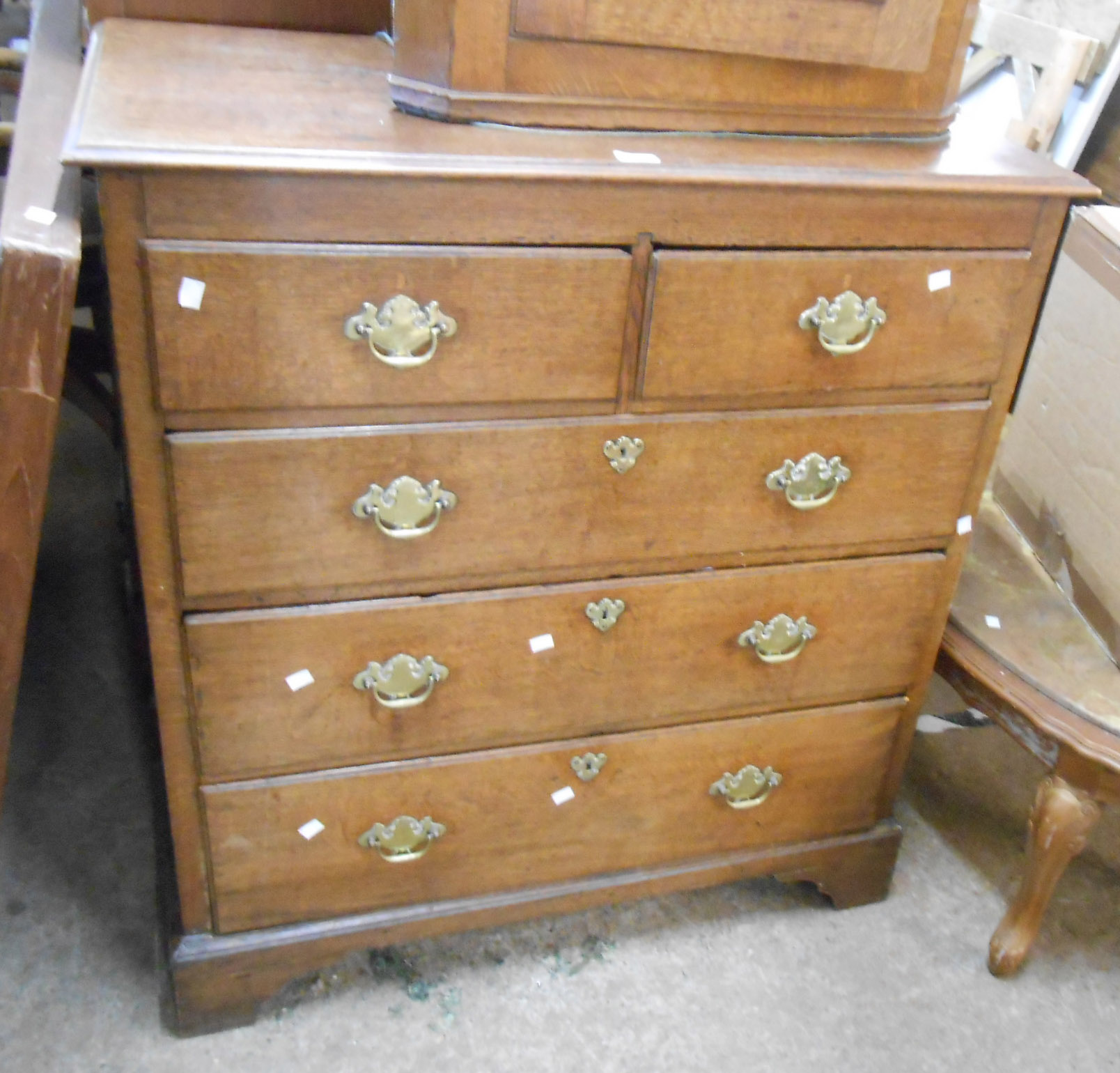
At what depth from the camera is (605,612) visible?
1106mm

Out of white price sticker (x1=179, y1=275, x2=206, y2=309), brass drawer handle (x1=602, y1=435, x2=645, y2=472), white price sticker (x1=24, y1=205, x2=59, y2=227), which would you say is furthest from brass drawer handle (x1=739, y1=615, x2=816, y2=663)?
white price sticker (x1=24, y1=205, x2=59, y2=227)

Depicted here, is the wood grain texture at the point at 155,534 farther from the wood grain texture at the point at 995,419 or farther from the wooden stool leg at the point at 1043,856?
the wooden stool leg at the point at 1043,856

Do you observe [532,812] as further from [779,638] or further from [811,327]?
[811,327]

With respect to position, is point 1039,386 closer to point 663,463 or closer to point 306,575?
point 663,463

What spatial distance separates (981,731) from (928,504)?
79 centimetres

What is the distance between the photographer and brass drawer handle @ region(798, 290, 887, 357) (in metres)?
0.99

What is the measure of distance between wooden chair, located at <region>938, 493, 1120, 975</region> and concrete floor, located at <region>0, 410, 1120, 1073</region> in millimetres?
110

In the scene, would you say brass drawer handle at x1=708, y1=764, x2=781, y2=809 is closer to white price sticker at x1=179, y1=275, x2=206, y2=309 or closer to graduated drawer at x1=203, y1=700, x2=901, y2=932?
graduated drawer at x1=203, y1=700, x2=901, y2=932

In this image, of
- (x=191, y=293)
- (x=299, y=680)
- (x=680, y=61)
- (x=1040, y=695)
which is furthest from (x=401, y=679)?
(x=1040, y=695)

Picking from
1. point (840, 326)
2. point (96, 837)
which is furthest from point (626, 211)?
point (96, 837)

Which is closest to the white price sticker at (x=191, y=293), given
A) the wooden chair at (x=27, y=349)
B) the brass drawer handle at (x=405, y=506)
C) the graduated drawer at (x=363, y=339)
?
the graduated drawer at (x=363, y=339)

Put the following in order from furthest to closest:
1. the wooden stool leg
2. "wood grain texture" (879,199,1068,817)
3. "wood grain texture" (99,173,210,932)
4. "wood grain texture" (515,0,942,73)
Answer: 1. the wooden stool leg
2. "wood grain texture" (879,199,1068,817)
3. "wood grain texture" (515,0,942,73)
4. "wood grain texture" (99,173,210,932)

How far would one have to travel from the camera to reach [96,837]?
1.46m

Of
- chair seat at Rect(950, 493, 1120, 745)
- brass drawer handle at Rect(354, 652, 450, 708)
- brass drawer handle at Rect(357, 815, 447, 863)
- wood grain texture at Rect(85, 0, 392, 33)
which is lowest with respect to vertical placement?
brass drawer handle at Rect(357, 815, 447, 863)
